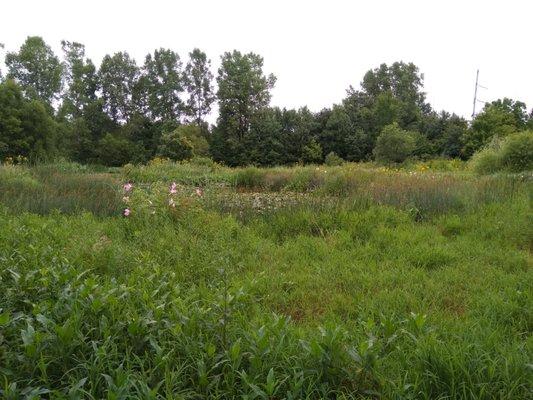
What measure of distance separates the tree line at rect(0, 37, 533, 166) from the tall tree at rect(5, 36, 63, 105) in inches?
4.0

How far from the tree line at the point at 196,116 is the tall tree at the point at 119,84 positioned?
4.3 inches

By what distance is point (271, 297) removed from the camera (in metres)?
3.48

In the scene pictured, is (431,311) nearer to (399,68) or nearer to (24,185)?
(24,185)

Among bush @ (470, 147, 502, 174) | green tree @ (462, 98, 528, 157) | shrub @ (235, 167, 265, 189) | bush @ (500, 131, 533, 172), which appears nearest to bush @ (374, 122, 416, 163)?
green tree @ (462, 98, 528, 157)

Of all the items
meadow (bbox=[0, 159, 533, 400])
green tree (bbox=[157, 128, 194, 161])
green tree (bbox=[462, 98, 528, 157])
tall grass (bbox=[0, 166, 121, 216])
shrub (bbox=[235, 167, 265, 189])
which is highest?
green tree (bbox=[462, 98, 528, 157])

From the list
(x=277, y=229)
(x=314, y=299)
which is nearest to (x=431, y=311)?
(x=314, y=299)

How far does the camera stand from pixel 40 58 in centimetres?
4369

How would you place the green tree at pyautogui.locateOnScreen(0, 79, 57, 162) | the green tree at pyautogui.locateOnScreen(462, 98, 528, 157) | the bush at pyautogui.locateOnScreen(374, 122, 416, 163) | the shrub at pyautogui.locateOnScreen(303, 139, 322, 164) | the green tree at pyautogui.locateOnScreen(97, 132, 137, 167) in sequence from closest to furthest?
the bush at pyautogui.locateOnScreen(374, 122, 416, 163)
the green tree at pyautogui.locateOnScreen(462, 98, 528, 157)
the green tree at pyautogui.locateOnScreen(0, 79, 57, 162)
the shrub at pyautogui.locateOnScreen(303, 139, 322, 164)
the green tree at pyautogui.locateOnScreen(97, 132, 137, 167)

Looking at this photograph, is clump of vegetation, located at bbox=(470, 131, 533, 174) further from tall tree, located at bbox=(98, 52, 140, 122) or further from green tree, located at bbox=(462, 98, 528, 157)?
tall tree, located at bbox=(98, 52, 140, 122)

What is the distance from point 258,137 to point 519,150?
29.0 m

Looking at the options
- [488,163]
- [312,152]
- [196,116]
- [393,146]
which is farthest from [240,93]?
[488,163]

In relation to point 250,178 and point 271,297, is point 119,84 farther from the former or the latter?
point 271,297

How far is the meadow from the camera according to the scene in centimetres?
200

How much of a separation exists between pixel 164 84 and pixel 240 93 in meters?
10.2
